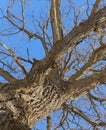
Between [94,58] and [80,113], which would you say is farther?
[80,113]

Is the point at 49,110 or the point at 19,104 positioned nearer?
the point at 19,104

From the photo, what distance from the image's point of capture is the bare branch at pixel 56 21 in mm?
4492

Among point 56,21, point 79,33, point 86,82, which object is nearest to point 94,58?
point 86,82

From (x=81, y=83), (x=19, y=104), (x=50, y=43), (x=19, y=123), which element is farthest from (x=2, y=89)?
(x=50, y=43)

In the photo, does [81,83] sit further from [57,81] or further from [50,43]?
[50,43]

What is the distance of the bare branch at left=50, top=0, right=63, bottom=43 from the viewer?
4492mm

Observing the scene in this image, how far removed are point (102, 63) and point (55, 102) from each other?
1.61m

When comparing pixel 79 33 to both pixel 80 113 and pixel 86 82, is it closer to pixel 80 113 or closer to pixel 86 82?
pixel 86 82

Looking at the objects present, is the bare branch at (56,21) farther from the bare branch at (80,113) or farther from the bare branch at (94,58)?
the bare branch at (80,113)

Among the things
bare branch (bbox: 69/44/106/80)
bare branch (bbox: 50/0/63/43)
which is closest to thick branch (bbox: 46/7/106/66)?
bare branch (bbox: 69/44/106/80)

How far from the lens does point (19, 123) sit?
3006 millimetres

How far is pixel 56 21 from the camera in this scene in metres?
4.50

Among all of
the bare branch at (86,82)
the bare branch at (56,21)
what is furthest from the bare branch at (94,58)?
the bare branch at (56,21)

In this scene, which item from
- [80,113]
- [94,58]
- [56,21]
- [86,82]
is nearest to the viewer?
[86,82]
